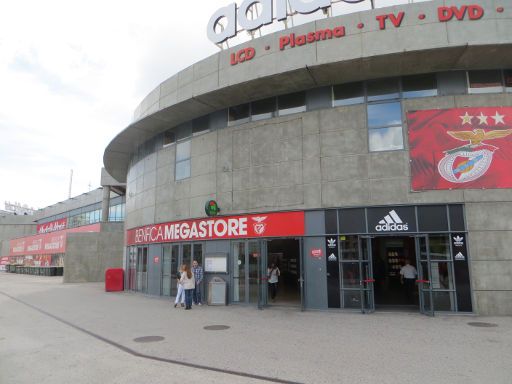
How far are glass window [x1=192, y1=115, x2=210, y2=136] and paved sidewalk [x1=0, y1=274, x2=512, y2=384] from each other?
8.15m

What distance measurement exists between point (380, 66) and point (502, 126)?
174 inches

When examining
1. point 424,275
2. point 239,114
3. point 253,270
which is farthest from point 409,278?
point 239,114

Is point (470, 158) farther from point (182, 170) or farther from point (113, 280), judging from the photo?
point (113, 280)

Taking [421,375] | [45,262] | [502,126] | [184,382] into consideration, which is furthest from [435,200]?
[45,262]

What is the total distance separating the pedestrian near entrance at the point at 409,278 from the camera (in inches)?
578

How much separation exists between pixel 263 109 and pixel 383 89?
4677 mm

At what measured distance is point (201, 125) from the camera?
59.9ft

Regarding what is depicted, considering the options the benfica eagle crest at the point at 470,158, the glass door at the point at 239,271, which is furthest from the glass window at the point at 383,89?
the glass door at the point at 239,271

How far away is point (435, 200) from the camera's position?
13289 millimetres

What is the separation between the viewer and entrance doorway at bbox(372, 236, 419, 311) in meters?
15.6

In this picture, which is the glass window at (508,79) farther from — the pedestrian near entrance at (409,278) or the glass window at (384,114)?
the pedestrian near entrance at (409,278)

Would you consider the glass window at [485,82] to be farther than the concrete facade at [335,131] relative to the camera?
Yes

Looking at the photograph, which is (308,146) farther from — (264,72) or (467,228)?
(467,228)

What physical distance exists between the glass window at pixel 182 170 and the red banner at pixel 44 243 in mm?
19219
